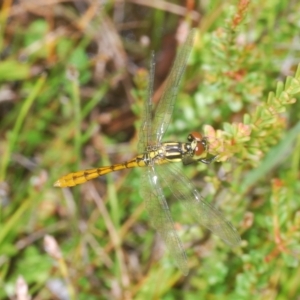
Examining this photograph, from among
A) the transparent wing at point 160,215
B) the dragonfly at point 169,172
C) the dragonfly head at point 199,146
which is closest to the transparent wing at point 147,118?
the dragonfly at point 169,172

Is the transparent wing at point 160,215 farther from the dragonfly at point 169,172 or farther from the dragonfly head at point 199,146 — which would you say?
the dragonfly head at point 199,146

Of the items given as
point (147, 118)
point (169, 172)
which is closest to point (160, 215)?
point (169, 172)

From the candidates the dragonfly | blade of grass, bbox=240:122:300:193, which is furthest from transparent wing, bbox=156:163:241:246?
blade of grass, bbox=240:122:300:193

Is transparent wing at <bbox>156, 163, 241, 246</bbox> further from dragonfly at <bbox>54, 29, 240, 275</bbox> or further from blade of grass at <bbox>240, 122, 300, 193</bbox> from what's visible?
blade of grass at <bbox>240, 122, 300, 193</bbox>

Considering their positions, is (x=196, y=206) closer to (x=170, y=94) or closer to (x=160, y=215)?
(x=160, y=215)

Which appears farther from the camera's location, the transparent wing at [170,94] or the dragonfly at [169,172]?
the transparent wing at [170,94]

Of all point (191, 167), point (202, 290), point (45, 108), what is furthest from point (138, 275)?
point (45, 108)
